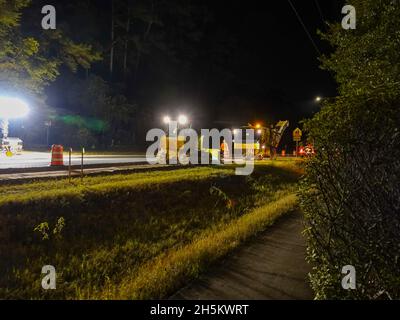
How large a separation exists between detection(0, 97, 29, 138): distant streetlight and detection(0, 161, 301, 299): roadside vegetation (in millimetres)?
16956

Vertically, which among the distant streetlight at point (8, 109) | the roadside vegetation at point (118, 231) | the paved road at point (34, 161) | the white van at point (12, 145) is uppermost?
the distant streetlight at point (8, 109)

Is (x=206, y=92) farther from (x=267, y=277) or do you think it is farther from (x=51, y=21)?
(x=267, y=277)

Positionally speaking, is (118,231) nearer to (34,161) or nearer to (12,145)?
(34,161)

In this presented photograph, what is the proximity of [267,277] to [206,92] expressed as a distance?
57.8 metres

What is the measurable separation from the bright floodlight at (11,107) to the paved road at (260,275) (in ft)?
82.8

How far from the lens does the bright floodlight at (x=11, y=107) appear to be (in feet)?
90.9

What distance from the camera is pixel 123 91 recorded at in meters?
46.8

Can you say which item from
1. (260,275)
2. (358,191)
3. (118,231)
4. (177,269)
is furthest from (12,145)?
(358,191)

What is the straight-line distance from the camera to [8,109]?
93.8 feet

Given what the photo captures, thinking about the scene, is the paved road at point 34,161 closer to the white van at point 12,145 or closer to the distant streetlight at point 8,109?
the white van at point 12,145

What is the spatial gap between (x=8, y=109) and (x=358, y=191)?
29481 millimetres

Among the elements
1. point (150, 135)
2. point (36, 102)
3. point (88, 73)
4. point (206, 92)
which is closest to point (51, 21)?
point (36, 102)

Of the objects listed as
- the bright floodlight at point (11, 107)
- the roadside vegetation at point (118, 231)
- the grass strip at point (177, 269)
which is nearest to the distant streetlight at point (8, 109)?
the bright floodlight at point (11, 107)

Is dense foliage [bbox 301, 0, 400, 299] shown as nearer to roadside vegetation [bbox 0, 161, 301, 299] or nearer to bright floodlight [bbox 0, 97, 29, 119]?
roadside vegetation [bbox 0, 161, 301, 299]
